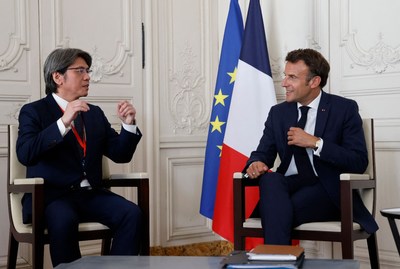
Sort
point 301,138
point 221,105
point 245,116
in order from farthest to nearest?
point 221,105, point 245,116, point 301,138

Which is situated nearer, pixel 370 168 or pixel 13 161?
pixel 13 161

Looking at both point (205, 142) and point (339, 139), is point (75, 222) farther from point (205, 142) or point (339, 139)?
point (205, 142)

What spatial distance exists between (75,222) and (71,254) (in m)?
0.14

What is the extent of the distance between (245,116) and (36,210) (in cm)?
160

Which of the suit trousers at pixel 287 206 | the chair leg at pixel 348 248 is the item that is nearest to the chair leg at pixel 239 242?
the suit trousers at pixel 287 206

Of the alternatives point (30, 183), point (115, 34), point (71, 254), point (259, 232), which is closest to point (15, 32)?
point (115, 34)

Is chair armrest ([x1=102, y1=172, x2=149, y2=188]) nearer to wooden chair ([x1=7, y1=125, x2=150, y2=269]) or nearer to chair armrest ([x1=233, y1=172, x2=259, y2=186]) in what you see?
wooden chair ([x1=7, y1=125, x2=150, y2=269])

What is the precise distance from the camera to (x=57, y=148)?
3230mm

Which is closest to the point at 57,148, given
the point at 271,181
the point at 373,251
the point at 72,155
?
the point at 72,155

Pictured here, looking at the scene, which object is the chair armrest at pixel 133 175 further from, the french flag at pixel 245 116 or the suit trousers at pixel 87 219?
the french flag at pixel 245 116

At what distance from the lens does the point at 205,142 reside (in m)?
4.69

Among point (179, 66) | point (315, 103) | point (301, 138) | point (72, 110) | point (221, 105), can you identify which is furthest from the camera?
point (179, 66)

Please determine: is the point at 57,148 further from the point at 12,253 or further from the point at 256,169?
the point at 256,169

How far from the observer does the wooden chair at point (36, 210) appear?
9.66ft
